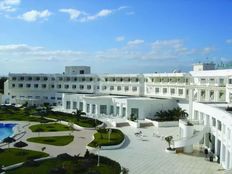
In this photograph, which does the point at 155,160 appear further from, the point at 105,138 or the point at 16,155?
the point at 16,155

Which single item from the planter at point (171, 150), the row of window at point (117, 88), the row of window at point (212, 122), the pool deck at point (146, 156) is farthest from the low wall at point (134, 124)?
the row of window at point (117, 88)

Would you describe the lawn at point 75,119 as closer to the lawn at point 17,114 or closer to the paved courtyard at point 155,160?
the lawn at point 17,114

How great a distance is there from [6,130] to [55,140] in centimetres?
1271

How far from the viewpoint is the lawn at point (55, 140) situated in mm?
37162

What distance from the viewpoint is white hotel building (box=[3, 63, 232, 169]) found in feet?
109

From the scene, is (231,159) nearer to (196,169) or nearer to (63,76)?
(196,169)

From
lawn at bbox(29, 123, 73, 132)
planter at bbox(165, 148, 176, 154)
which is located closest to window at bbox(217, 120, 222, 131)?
planter at bbox(165, 148, 176, 154)

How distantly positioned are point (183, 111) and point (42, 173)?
102ft

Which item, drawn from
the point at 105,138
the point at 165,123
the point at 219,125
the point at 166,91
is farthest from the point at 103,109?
the point at 219,125

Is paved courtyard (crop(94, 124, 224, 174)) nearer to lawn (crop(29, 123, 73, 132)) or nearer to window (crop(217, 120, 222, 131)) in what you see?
window (crop(217, 120, 222, 131))

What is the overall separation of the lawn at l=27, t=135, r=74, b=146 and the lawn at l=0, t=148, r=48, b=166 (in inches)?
→ 185

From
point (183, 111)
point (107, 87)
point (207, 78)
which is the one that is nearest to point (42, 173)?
point (183, 111)

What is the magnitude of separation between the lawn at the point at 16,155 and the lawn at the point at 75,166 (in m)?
1.89

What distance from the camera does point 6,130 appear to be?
47.9 meters
